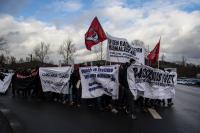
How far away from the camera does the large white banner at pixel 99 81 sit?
1330cm

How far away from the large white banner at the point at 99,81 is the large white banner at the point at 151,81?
715mm

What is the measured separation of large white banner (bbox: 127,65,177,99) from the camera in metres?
13.4

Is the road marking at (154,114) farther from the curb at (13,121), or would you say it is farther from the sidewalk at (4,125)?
the sidewalk at (4,125)

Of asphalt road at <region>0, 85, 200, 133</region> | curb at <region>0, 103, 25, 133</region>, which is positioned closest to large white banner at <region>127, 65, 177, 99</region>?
asphalt road at <region>0, 85, 200, 133</region>

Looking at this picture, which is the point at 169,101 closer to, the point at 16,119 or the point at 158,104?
the point at 158,104

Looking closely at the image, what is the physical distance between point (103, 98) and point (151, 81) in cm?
195

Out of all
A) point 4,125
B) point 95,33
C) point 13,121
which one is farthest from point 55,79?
point 4,125

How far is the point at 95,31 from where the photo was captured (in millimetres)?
14859

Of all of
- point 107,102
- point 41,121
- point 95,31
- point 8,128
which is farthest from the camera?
point 95,31

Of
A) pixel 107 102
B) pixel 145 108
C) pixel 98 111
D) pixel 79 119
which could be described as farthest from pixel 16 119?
pixel 145 108

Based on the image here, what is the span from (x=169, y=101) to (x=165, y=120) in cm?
465

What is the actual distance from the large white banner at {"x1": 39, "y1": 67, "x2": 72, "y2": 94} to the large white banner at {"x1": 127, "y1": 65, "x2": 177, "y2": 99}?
12.4 ft

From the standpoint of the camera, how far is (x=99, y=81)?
45.2 feet

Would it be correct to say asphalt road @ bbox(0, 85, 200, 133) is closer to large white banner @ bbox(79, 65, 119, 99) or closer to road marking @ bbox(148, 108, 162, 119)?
road marking @ bbox(148, 108, 162, 119)
